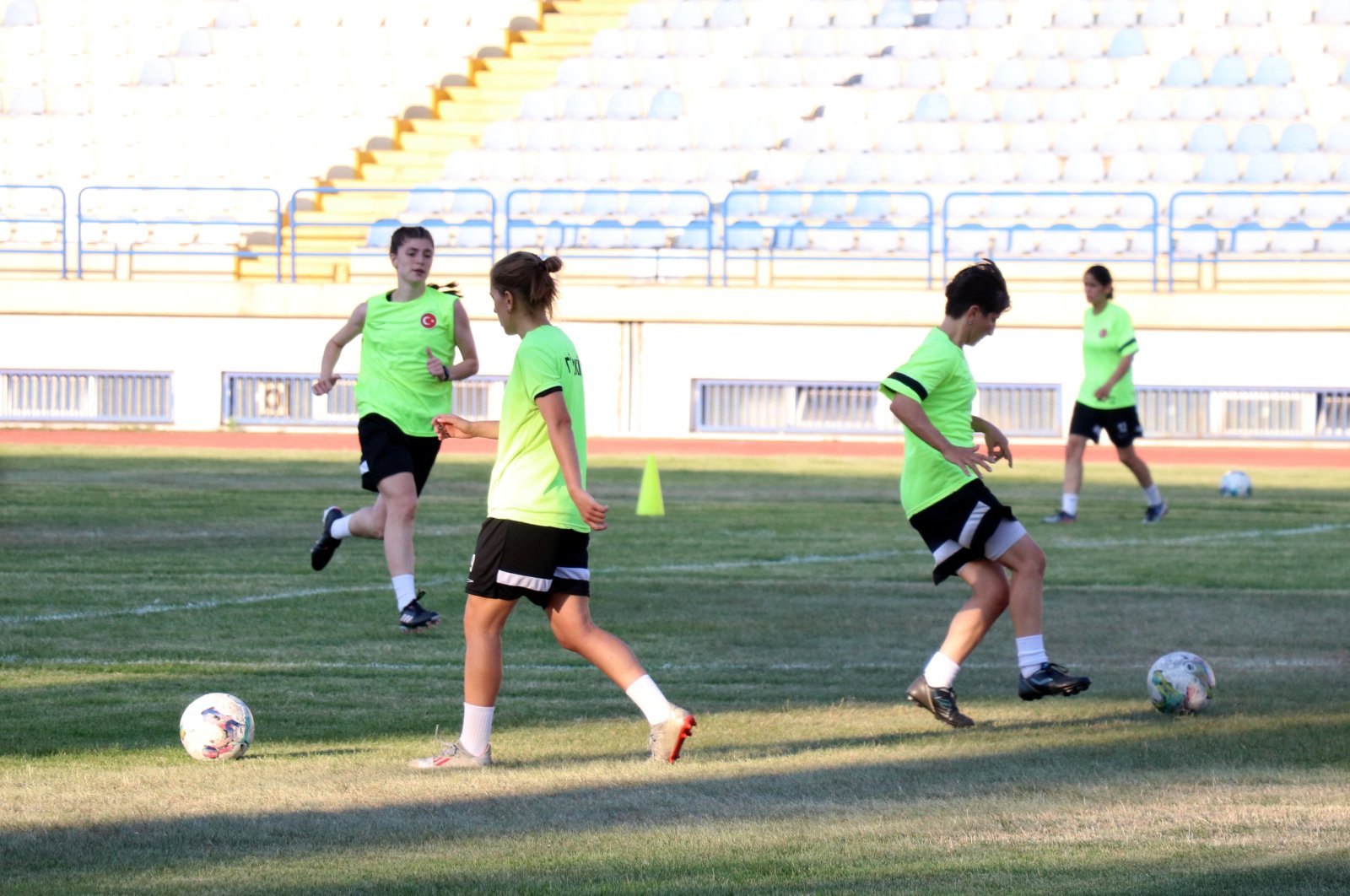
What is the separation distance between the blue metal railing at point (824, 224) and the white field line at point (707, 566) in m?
11.1

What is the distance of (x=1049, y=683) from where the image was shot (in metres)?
7.22

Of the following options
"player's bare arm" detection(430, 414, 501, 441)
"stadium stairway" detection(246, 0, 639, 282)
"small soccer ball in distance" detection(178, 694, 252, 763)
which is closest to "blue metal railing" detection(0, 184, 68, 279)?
"stadium stairway" detection(246, 0, 639, 282)

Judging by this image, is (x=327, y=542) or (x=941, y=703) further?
(x=327, y=542)

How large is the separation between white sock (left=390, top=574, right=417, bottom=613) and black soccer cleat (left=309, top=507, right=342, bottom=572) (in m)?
1.35

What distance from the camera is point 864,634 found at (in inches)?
376

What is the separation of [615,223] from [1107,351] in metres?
12.8

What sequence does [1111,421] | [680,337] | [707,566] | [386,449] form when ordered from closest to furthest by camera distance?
[386,449] → [707,566] → [1111,421] → [680,337]

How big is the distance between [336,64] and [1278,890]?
2943cm

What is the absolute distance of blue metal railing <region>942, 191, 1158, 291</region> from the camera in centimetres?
2544

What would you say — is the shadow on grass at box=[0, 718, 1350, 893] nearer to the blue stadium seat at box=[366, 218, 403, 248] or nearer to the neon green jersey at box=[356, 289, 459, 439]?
the neon green jersey at box=[356, 289, 459, 439]

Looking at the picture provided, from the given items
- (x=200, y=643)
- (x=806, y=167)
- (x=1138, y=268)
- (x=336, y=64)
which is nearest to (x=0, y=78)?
(x=336, y=64)

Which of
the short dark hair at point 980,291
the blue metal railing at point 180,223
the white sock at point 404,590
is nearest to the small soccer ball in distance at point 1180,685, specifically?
the short dark hair at point 980,291

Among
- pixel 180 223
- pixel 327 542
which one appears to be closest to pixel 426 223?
pixel 180 223

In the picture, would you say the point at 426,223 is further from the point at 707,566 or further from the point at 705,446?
the point at 707,566
